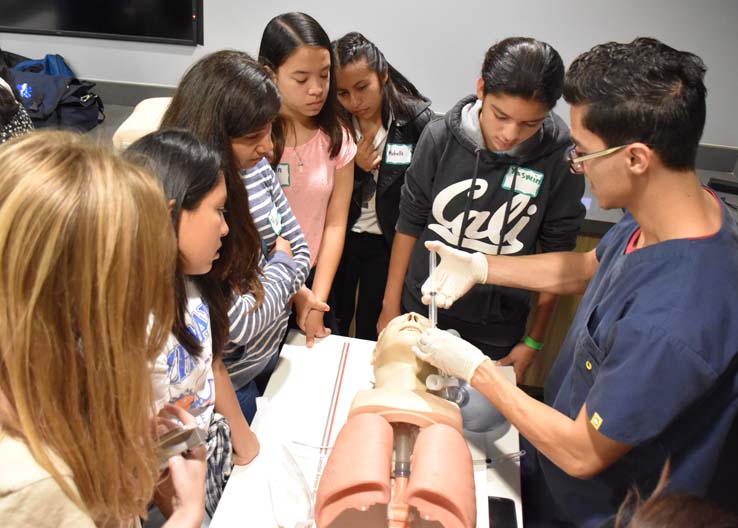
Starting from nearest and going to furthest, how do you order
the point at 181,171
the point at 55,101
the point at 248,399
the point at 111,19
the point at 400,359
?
the point at 181,171 → the point at 400,359 → the point at 248,399 → the point at 55,101 → the point at 111,19

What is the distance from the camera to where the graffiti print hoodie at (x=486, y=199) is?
63.7 inches

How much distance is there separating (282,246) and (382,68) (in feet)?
2.33

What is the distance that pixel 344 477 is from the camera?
3.36ft

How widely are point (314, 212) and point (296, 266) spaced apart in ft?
1.11

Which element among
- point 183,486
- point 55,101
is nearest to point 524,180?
point 183,486

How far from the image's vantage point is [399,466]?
117cm

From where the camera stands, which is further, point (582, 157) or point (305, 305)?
point (305, 305)

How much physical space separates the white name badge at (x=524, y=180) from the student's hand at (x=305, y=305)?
609 millimetres

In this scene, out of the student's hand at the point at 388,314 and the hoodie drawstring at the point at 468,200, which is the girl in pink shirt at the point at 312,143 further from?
the hoodie drawstring at the point at 468,200

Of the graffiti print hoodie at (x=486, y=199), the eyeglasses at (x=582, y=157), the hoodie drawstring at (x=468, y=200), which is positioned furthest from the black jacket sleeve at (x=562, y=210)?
the eyeglasses at (x=582, y=157)

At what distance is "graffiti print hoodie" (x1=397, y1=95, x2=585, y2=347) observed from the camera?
5.31 feet

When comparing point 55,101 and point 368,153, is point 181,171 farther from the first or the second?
point 55,101

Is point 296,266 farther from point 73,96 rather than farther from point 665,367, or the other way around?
point 73,96

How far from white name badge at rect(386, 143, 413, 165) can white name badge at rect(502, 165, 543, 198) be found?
46 cm
